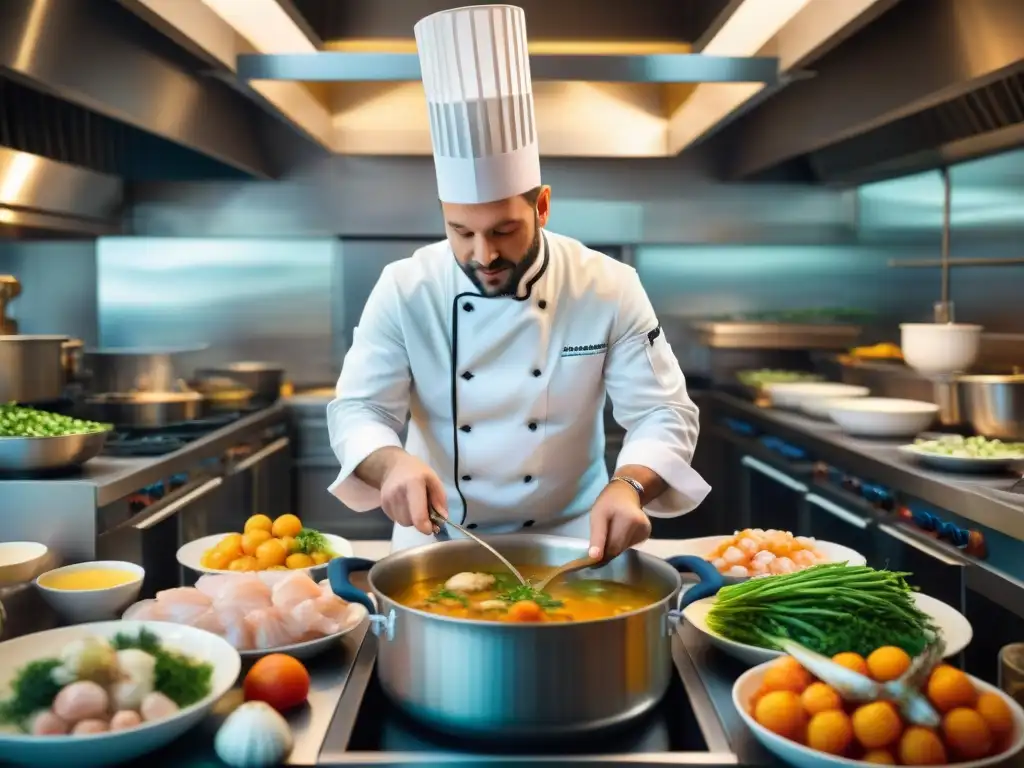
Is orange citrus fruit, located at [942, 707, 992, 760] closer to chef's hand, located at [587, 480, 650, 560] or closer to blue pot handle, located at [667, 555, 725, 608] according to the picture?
blue pot handle, located at [667, 555, 725, 608]

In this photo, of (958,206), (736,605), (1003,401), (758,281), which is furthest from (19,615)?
(758,281)

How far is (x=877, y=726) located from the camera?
114 centimetres

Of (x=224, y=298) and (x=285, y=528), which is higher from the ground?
(x=224, y=298)

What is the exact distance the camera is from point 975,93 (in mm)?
3326

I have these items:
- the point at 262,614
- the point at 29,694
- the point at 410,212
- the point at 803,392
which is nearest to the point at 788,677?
the point at 262,614

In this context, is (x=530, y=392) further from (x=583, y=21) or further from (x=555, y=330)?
(x=583, y=21)

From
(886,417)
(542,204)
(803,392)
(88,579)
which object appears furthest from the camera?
(803,392)

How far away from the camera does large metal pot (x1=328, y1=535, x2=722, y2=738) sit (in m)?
1.20

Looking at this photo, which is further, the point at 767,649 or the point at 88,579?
the point at 88,579

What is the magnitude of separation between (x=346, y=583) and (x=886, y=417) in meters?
2.54

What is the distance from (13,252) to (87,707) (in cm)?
416

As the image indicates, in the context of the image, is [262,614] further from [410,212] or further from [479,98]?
[410,212]

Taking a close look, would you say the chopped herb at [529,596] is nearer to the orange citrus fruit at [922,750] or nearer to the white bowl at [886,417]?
the orange citrus fruit at [922,750]

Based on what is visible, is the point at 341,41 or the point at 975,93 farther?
the point at 341,41
